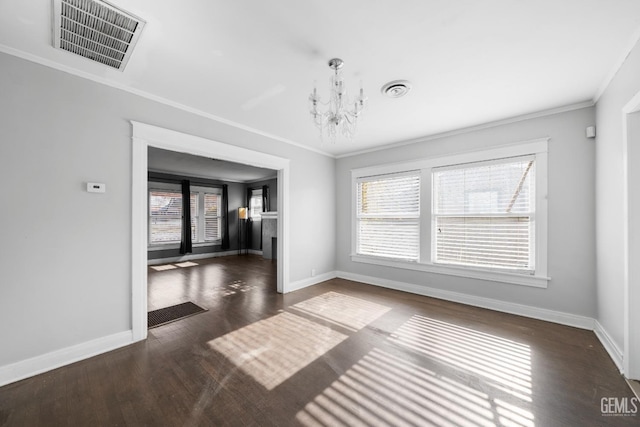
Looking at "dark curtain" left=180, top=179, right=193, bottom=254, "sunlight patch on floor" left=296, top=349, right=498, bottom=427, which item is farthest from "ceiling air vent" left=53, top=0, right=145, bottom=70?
"dark curtain" left=180, top=179, right=193, bottom=254

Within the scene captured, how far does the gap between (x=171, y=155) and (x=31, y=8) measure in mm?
3762

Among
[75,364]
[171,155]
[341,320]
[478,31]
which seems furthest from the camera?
[171,155]

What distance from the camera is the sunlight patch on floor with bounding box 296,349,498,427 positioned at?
62.9 inches

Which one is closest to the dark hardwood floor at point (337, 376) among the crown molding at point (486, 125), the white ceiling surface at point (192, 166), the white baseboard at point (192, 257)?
the crown molding at point (486, 125)

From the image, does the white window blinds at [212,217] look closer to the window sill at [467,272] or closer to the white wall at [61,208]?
the window sill at [467,272]

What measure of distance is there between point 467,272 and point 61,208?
4.73 m

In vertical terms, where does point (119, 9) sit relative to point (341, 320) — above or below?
above

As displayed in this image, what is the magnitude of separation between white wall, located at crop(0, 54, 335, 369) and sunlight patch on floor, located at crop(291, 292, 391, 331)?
2086mm

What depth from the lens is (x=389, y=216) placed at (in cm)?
454

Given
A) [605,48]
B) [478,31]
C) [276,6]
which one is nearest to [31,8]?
[276,6]

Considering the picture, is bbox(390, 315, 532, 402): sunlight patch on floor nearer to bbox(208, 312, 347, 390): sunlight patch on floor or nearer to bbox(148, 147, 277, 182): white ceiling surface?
bbox(208, 312, 347, 390): sunlight patch on floor

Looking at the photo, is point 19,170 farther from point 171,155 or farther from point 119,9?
point 171,155

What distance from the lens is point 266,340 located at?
8.57ft

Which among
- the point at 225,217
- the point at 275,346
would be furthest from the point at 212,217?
the point at 275,346
